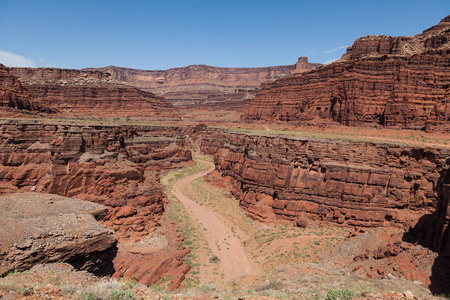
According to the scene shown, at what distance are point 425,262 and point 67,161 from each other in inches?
1268

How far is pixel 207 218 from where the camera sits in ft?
103

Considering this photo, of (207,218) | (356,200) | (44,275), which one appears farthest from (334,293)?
(207,218)

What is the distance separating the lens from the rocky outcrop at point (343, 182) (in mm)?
25250

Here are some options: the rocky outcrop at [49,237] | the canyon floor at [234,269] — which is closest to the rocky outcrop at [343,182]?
the canyon floor at [234,269]

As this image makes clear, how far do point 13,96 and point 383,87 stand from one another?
71.2 metres

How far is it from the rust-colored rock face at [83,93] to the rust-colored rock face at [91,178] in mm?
63731

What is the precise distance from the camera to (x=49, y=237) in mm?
11016

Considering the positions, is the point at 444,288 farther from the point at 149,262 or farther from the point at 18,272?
the point at 18,272

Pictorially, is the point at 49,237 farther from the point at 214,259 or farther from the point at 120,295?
the point at 214,259

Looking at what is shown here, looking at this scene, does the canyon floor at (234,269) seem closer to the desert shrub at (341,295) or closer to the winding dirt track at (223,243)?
the winding dirt track at (223,243)

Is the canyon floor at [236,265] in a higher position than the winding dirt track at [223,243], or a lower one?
higher

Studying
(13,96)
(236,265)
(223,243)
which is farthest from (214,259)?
(13,96)

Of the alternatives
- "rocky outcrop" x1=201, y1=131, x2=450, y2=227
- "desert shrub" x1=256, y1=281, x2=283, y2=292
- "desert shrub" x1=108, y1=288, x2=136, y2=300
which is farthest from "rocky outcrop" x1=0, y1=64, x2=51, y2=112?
"desert shrub" x1=256, y1=281, x2=283, y2=292

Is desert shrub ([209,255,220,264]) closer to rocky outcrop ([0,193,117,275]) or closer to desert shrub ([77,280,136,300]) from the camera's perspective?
rocky outcrop ([0,193,117,275])
